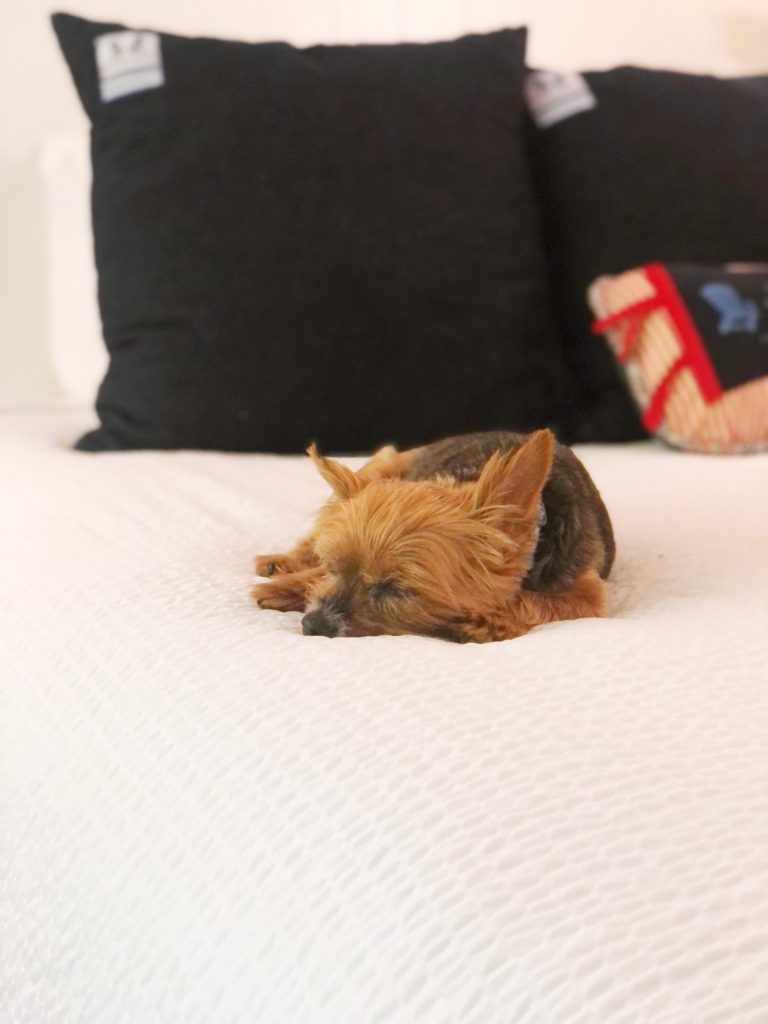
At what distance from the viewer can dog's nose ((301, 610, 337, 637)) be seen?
3.25 feet

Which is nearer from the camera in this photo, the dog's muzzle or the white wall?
the dog's muzzle

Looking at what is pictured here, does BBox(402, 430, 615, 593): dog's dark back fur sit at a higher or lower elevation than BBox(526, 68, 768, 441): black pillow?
lower

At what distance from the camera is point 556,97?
6.79ft

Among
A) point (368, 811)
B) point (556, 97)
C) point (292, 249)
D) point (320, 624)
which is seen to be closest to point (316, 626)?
point (320, 624)

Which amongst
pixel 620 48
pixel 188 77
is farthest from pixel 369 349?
pixel 620 48

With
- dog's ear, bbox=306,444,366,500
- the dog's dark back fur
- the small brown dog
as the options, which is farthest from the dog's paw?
the dog's dark back fur

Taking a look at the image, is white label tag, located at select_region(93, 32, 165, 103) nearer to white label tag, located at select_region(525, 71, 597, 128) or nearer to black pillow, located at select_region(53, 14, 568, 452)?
black pillow, located at select_region(53, 14, 568, 452)

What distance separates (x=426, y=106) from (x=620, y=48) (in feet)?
4.45

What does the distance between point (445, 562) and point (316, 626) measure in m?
0.16

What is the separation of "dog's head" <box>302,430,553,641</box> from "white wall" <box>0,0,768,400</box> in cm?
158

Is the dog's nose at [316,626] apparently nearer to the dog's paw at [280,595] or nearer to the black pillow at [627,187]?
the dog's paw at [280,595]

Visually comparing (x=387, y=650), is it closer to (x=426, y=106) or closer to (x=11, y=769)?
(x=11, y=769)

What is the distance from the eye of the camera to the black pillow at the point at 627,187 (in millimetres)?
2006

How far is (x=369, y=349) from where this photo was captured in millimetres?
1785
